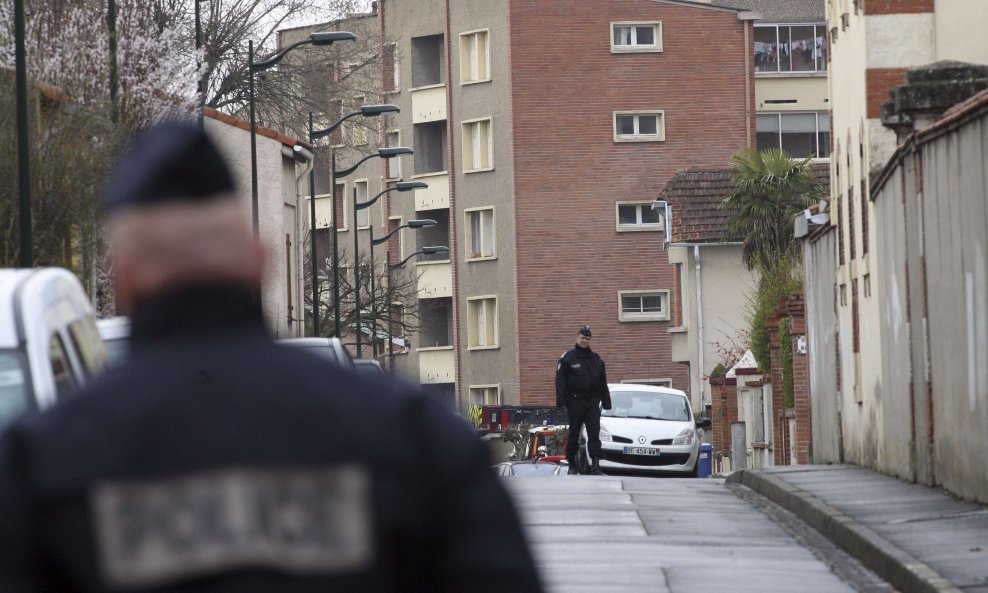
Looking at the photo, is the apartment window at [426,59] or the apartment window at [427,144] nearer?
the apartment window at [426,59]

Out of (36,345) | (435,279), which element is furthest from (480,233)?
(36,345)

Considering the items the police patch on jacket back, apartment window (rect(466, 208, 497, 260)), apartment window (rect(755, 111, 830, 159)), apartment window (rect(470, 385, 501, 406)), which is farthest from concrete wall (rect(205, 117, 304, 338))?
the police patch on jacket back

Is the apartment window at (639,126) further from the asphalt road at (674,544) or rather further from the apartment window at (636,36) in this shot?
the asphalt road at (674,544)

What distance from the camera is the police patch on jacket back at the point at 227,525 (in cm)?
254

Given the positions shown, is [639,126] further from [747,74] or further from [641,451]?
[641,451]

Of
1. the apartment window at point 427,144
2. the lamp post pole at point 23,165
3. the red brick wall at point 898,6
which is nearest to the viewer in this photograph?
the lamp post pole at point 23,165

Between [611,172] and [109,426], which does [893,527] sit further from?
[611,172]

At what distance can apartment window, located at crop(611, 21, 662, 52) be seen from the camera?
68562 millimetres

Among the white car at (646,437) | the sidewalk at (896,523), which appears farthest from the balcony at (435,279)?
the sidewalk at (896,523)

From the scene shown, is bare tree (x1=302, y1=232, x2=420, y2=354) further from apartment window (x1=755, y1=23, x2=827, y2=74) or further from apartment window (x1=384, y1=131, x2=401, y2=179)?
apartment window (x1=755, y1=23, x2=827, y2=74)

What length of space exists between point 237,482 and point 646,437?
2870 centimetres

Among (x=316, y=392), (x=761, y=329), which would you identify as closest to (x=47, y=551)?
(x=316, y=392)

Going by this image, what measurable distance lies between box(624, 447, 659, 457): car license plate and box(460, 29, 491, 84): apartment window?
38792 mm

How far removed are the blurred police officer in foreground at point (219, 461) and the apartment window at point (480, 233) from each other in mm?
66148
